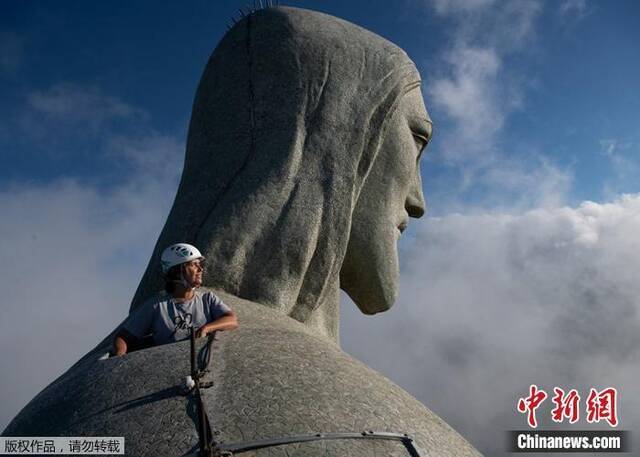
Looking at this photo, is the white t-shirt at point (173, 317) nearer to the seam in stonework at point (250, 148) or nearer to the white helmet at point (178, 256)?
the white helmet at point (178, 256)

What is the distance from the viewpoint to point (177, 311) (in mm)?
3846

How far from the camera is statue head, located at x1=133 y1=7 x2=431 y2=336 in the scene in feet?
16.7

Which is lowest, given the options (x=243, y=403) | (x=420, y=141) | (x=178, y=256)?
(x=243, y=403)

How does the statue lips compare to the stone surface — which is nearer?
the stone surface

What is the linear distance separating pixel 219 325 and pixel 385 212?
2456mm

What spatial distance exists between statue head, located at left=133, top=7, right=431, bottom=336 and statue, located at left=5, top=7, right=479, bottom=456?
0.01 metres

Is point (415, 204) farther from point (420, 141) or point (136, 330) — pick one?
point (136, 330)

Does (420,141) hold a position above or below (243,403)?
above

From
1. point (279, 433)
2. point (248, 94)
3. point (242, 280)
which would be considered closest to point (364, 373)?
point (279, 433)

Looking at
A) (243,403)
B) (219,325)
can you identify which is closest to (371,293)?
(219,325)

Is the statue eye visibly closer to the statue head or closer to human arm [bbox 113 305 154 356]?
the statue head

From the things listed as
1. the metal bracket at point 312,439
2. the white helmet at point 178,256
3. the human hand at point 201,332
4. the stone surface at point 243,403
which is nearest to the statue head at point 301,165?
the white helmet at point 178,256

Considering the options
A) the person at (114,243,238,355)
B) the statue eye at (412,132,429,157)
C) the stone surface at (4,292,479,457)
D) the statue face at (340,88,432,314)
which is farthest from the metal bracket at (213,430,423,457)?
the statue eye at (412,132,429,157)

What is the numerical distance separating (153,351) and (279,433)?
92 cm
